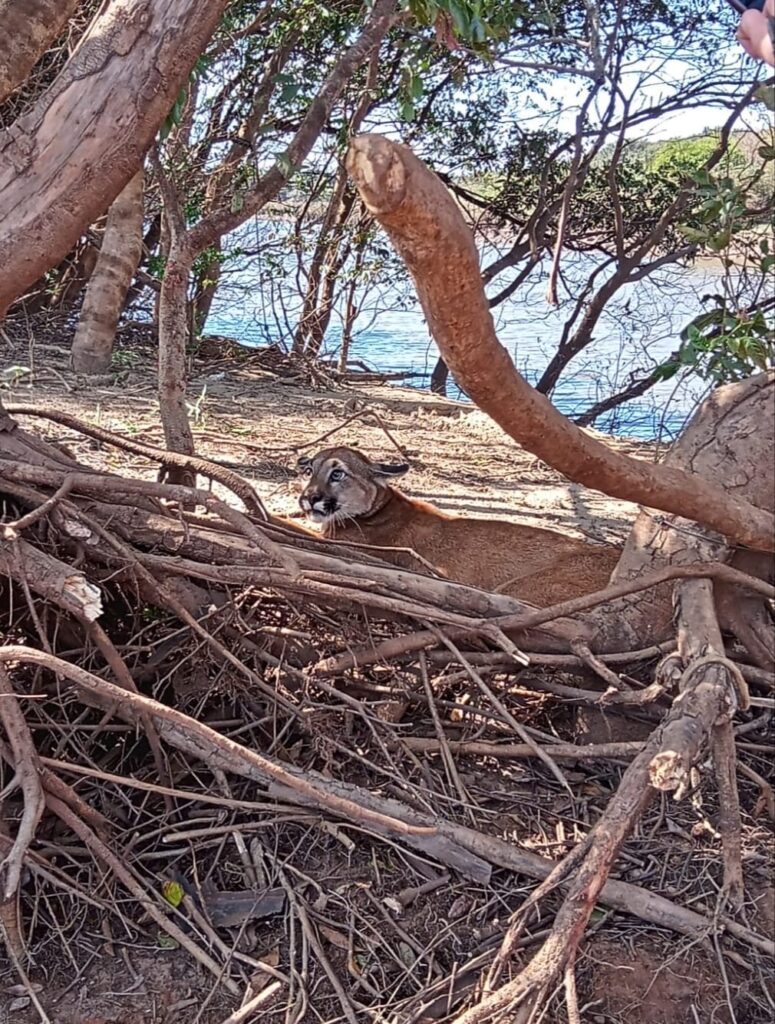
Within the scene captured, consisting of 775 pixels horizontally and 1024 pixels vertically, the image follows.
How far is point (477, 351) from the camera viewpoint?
2.61 meters

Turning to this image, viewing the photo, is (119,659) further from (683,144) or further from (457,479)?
(683,144)

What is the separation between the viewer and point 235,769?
353 centimetres

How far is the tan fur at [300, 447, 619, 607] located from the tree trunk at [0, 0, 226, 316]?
2.23 meters

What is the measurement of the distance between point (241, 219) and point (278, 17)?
4.89 metres

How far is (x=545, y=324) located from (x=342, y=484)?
343 inches

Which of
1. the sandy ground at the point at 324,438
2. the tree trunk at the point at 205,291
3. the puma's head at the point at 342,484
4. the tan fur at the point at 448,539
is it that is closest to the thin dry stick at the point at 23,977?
the tan fur at the point at 448,539

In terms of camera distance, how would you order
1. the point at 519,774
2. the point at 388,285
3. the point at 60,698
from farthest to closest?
the point at 388,285 → the point at 519,774 → the point at 60,698

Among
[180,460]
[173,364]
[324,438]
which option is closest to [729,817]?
[180,460]

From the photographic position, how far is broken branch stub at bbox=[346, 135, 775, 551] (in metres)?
2.10

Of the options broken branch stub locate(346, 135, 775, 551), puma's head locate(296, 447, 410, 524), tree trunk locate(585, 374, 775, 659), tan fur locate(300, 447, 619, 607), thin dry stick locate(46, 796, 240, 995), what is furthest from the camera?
puma's head locate(296, 447, 410, 524)

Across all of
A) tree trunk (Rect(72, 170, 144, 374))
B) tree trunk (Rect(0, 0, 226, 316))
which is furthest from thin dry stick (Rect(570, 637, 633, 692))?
tree trunk (Rect(72, 170, 144, 374))

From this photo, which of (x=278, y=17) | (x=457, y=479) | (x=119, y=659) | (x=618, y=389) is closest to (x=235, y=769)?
(x=119, y=659)

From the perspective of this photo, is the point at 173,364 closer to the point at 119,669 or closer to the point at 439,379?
the point at 119,669

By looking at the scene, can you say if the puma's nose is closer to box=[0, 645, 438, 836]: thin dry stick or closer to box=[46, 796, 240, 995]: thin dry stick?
box=[0, 645, 438, 836]: thin dry stick
